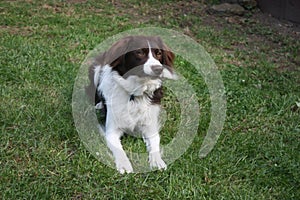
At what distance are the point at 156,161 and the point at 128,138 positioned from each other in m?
0.41

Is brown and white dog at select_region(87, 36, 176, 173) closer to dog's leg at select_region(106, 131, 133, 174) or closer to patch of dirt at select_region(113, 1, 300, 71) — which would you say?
dog's leg at select_region(106, 131, 133, 174)

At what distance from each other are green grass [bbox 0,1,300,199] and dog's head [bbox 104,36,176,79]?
562 millimetres

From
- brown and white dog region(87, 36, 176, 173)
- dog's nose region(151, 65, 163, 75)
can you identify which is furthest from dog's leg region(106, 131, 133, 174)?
dog's nose region(151, 65, 163, 75)

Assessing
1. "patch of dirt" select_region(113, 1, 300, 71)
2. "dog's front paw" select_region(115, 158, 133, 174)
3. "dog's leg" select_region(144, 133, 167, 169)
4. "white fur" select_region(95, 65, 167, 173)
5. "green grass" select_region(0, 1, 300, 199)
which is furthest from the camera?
"patch of dirt" select_region(113, 1, 300, 71)

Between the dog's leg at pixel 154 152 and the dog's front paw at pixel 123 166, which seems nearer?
the dog's front paw at pixel 123 166

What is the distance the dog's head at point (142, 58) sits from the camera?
3104mm

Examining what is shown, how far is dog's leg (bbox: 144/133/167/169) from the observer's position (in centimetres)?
301

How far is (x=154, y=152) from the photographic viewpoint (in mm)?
3127

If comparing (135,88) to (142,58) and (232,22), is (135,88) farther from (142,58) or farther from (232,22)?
(232,22)

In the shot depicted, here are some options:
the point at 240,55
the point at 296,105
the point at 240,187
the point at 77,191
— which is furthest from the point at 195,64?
the point at 77,191

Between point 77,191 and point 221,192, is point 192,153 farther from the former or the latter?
point 77,191

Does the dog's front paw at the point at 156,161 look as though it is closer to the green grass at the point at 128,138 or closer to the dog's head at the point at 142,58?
the green grass at the point at 128,138

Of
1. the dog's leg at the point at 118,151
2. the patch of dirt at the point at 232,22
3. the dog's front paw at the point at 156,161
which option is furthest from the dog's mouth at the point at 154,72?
the patch of dirt at the point at 232,22

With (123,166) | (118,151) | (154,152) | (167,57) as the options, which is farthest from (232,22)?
(123,166)
